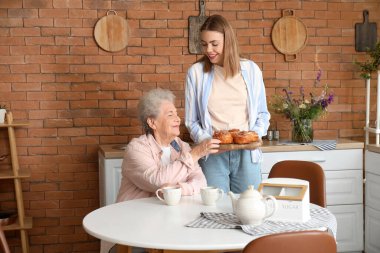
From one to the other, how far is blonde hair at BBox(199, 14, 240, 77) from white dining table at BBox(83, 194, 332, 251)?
32.4 inches

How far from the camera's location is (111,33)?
13.7 ft

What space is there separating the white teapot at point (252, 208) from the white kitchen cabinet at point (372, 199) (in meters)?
2.14

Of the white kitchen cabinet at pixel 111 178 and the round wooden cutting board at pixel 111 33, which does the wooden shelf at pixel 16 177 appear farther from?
the round wooden cutting board at pixel 111 33

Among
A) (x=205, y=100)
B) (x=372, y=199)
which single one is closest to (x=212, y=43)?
(x=205, y=100)

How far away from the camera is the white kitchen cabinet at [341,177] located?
4.02 meters

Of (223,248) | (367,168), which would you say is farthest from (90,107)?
(223,248)

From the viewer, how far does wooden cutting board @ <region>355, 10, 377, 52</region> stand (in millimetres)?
4551

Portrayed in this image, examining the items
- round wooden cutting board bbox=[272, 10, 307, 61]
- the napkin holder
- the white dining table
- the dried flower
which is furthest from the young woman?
round wooden cutting board bbox=[272, 10, 307, 61]

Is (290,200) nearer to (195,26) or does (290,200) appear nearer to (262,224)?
(262,224)

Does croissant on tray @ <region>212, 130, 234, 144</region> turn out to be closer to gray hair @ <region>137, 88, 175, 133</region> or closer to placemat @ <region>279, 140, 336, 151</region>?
gray hair @ <region>137, 88, 175, 133</region>

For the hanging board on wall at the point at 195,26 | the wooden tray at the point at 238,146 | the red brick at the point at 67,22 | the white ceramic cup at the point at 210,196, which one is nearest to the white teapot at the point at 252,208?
the white ceramic cup at the point at 210,196

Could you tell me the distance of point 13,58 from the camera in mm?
4105

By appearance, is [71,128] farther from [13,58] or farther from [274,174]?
[274,174]

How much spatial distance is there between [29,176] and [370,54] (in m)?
2.51
